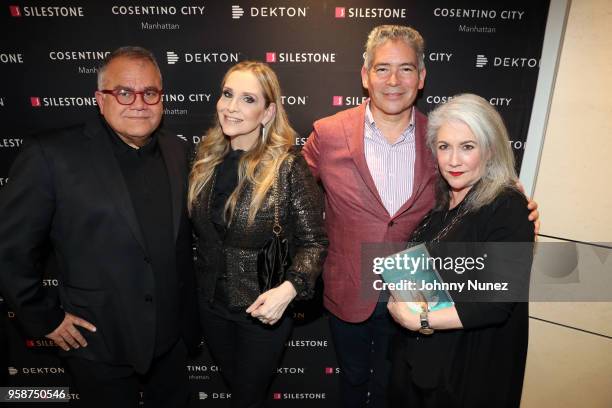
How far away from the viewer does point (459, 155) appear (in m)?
1.87

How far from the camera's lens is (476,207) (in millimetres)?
1827

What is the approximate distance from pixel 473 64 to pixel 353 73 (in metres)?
0.83

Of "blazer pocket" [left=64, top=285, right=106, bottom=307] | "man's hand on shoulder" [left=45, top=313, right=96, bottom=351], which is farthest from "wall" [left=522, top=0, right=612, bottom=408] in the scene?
"man's hand on shoulder" [left=45, top=313, right=96, bottom=351]

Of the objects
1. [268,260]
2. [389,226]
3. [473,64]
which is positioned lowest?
[268,260]

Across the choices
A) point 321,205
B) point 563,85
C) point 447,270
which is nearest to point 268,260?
point 321,205

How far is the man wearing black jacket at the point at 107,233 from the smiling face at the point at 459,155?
1384mm

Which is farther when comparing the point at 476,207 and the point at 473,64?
the point at 473,64

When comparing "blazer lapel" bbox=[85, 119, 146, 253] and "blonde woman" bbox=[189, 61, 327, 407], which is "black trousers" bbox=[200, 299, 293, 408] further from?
"blazer lapel" bbox=[85, 119, 146, 253]

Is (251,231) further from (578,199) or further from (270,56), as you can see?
(578,199)

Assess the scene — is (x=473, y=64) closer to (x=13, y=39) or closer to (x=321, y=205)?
(x=321, y=205)

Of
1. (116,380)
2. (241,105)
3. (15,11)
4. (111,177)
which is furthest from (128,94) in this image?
(116,380)

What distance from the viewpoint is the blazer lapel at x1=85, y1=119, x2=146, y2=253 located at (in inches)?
76.4

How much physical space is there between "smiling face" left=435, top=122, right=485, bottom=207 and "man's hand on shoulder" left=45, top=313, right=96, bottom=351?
1.99 meters

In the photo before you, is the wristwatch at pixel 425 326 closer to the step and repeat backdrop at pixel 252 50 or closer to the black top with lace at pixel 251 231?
the black top with lace at pixel 251 231
